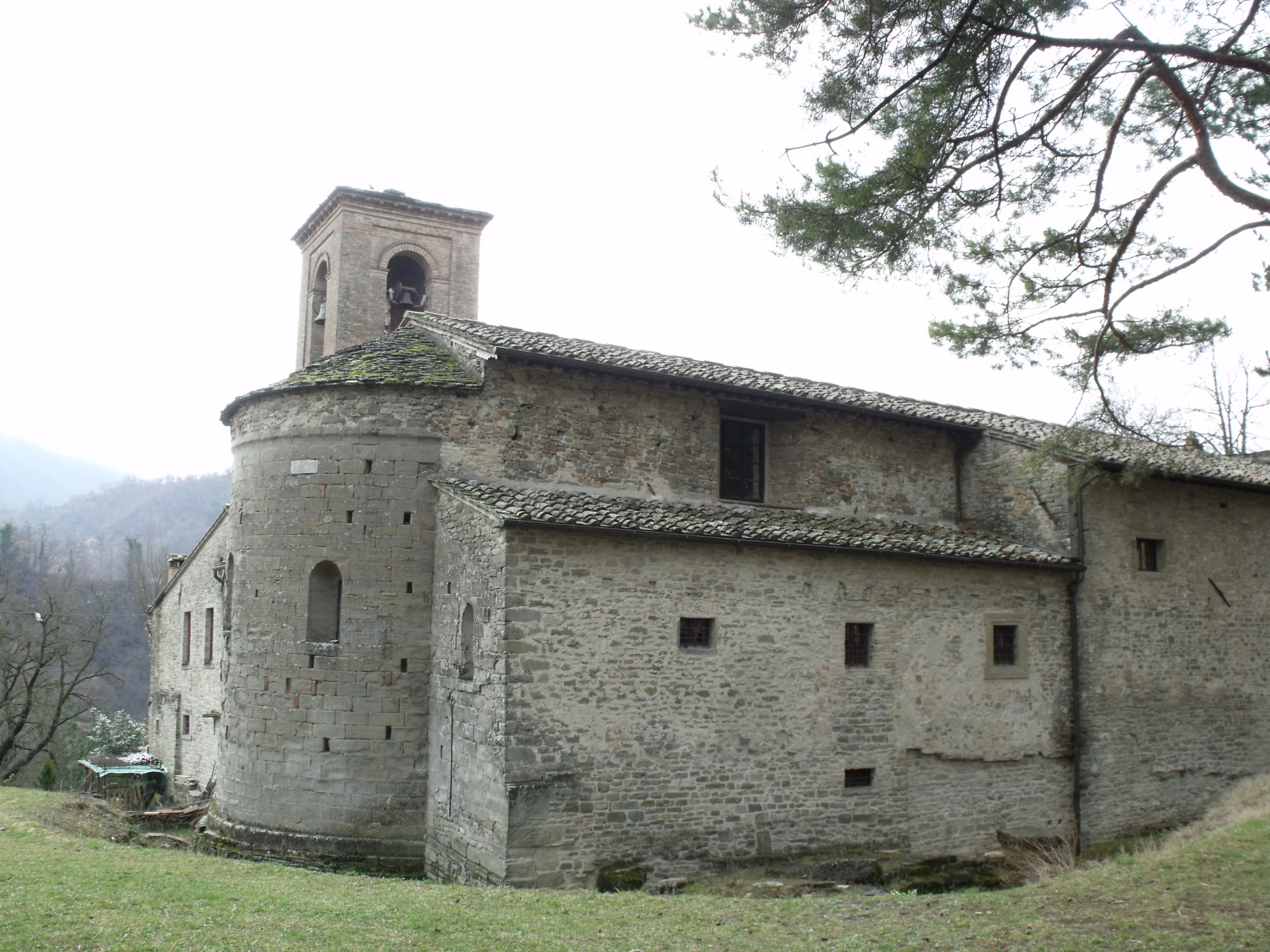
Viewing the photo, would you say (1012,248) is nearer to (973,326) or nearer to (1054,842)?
(973,326)

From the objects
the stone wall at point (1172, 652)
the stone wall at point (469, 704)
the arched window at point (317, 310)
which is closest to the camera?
the stone wall at point (469, 704)

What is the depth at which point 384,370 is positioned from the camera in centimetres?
1325

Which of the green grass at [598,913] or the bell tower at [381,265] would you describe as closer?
the green grass at [598,913]

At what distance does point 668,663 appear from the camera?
39.3ft

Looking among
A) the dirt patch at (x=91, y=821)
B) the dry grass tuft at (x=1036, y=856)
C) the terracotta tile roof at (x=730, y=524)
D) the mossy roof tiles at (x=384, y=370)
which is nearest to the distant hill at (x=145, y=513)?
the dirt patch at (x=91, y=821)

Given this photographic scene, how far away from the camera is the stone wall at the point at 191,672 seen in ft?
61.9

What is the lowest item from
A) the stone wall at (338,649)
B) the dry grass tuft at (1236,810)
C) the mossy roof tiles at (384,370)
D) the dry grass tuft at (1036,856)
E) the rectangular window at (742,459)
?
the dry grass tuft at (1036,856)

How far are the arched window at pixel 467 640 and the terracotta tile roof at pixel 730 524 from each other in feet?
4.36

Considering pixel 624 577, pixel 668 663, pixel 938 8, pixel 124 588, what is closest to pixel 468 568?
pixel 624 577

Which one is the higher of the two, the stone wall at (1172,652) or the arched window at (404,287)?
the arched window at (404,287)

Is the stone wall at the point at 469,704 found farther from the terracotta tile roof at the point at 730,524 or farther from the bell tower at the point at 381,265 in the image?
the bell tower at the point at 381,265

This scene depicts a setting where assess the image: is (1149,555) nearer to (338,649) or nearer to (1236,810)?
(1236,810)

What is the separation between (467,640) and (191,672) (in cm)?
1095

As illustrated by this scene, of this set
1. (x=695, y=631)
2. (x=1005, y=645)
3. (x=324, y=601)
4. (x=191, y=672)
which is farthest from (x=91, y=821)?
(x=1005, y=645)
